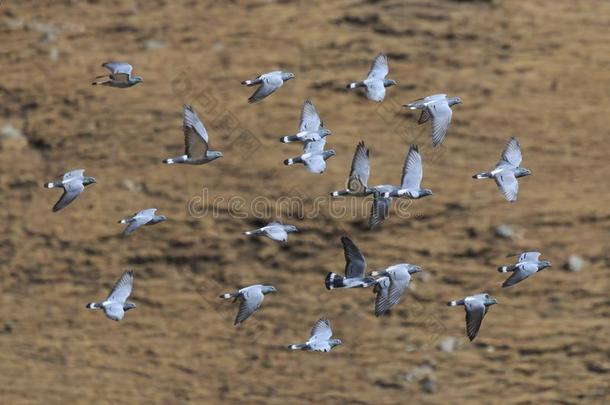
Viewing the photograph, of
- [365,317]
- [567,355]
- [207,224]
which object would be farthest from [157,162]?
[567,355]

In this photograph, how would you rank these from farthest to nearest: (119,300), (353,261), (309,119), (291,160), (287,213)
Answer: (287,213) < (119,300) < (309,119) < (353,261) < (291,160)

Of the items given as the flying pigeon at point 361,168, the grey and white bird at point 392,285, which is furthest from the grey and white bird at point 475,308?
the flying pigeon at point 361,168

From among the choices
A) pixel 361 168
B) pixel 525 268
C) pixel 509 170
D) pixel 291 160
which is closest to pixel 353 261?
pixel 361 168

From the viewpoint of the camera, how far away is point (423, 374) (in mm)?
33969

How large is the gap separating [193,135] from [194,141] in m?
0.26

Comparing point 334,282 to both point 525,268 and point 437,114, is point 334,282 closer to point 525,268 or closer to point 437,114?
point 437,114

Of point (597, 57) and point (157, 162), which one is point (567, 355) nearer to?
point (597, 57)

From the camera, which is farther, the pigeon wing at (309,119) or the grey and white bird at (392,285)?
the pigeon wing at (309,119)

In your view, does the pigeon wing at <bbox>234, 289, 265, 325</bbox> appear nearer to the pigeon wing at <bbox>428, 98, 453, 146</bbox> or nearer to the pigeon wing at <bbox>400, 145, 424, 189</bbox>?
the pigeon wing at <bbox>400, 145, 424, 189</bbox>

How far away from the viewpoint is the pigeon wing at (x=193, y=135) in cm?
2623

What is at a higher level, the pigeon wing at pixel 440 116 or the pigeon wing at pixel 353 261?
the pigeon wing at pixel 440 116

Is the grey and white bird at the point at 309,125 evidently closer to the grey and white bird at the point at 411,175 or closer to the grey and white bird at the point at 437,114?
the grey and white bird at the point at 411,175

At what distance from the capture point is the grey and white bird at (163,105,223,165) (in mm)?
26266

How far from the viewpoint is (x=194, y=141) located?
87.1ft
